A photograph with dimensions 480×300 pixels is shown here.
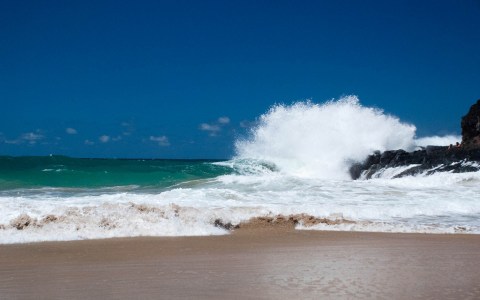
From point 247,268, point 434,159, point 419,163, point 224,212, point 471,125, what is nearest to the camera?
point 247,268

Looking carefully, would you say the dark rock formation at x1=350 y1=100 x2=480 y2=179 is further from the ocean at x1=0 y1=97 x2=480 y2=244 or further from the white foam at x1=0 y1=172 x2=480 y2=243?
the white foam at x1=0 y1=172 x2=480 y2=243

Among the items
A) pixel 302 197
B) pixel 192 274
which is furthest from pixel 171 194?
pixel 192 274

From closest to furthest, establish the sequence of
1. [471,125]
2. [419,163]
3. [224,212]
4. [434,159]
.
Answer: [224,212]
[434,159]
[419,163]
[471,125]

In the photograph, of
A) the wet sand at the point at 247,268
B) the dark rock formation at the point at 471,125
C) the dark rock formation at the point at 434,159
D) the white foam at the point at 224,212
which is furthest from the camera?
the dark rock formation at the point at 471,125

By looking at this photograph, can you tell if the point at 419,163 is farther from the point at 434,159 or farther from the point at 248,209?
the point at 248,209

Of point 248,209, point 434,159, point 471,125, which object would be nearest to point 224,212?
point 248,209

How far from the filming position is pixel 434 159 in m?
17.4

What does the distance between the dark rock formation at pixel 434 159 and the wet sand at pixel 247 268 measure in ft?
34.0

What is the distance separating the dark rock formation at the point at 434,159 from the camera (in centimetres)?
1633

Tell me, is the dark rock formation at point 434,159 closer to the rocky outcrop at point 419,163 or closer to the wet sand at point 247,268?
the rocky outcrop at point 419,163

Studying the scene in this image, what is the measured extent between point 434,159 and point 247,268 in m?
14.4

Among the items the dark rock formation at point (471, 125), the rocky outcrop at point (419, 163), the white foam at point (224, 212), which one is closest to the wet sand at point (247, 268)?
the white foam at point (224, 212)

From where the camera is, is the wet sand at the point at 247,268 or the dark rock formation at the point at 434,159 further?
the dark rock formation at the point at 434,159

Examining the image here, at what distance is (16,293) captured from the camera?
3744mm
